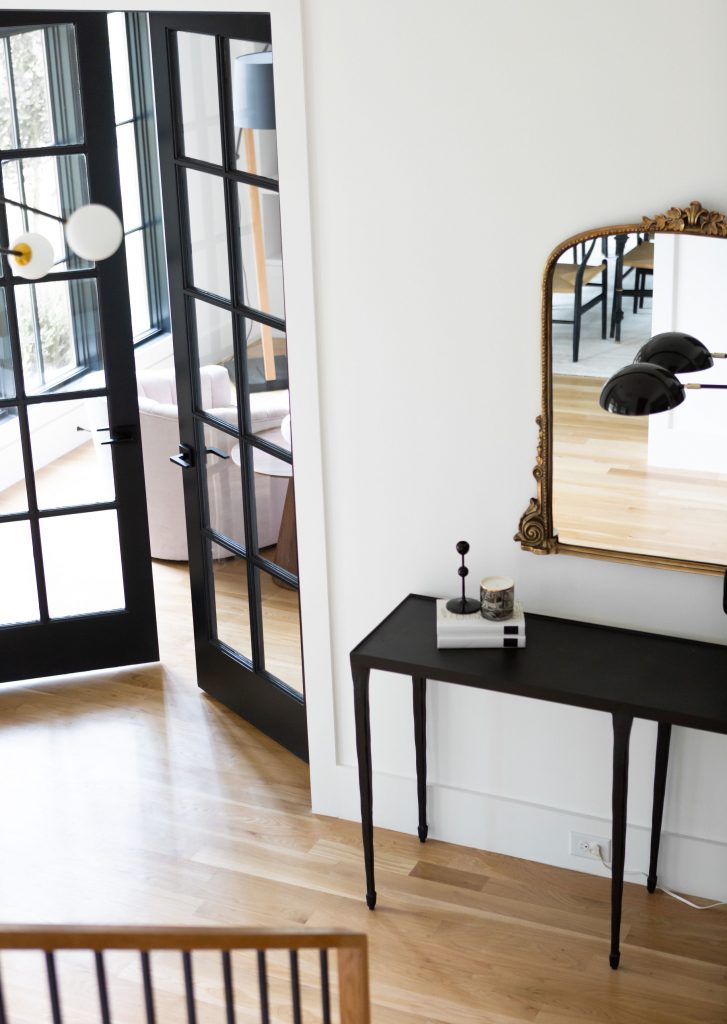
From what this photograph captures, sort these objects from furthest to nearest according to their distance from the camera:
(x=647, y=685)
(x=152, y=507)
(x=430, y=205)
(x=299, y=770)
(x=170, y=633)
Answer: (x=152, y=507), (x=170, y=633), (x=299, y=770), (x=430, y=205), (x=647, y=685)

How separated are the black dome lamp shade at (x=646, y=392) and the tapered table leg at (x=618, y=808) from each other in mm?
712

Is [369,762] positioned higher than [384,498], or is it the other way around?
[384,498]

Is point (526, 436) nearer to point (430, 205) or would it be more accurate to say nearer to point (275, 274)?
point (430, 205)

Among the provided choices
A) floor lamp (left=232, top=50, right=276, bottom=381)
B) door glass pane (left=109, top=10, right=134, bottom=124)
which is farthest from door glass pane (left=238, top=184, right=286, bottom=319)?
door glass pane (left=109, top=10, right=134, bottom=124)

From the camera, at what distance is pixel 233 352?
379 centimetres

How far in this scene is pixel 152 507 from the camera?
5523 mm

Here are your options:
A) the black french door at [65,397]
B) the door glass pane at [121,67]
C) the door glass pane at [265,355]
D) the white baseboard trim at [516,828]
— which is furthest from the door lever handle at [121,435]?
the door glass pane at [121,67]

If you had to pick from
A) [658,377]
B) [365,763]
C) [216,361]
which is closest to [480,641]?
[365,763]

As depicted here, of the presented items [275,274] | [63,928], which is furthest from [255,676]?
[63,928]

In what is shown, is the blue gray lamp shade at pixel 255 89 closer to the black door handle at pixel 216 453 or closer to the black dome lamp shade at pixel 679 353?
the black door handle at pixel 216 453

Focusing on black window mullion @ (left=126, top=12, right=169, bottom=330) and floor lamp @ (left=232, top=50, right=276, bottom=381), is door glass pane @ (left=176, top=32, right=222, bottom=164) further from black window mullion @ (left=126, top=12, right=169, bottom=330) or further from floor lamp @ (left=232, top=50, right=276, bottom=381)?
black window mullion @ (left=126, top=12, right=169, bottom=330)

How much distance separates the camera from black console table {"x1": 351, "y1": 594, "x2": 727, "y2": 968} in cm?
280

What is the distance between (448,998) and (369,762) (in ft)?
2.04

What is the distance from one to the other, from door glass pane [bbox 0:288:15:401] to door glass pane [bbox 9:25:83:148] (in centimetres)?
57
